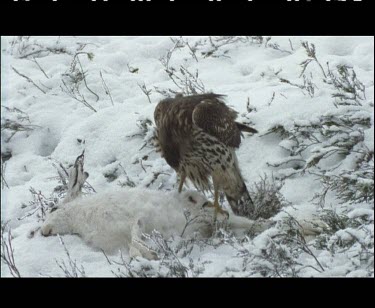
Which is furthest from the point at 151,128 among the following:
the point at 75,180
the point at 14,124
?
the point at 14,124

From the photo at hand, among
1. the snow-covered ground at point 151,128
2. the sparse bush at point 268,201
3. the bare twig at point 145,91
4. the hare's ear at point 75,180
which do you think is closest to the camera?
the snow-covered ground at point 151,128

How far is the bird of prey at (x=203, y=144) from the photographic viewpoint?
5.07 meters

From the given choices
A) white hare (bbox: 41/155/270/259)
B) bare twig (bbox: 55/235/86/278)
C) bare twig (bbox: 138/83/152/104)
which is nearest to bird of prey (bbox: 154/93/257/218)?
white hare (bbox: 41/155/270/259)

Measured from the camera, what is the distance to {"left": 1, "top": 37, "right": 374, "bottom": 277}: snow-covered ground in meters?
3.91

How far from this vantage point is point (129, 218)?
4730mm

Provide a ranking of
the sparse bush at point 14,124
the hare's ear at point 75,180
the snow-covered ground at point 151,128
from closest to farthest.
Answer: the snow-covered ground at point 151,128
the hare's ear at point 75,180
the sparse bush at point 14,124

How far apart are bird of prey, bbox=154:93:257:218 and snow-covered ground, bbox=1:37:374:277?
0.36 meters

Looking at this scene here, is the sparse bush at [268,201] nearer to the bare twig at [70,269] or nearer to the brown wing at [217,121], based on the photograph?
the brown wing at [217,121]

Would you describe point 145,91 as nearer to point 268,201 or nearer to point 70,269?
point 268,201

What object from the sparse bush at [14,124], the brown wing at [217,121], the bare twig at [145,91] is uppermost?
the brown wing at [217,121]

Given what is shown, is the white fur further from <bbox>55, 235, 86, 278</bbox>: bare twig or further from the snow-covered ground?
<bbox>55, 235, 86, 278</bbox>: bare twig

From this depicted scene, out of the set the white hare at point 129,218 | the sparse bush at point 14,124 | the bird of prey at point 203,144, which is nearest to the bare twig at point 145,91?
the sparse bush at point 14,124

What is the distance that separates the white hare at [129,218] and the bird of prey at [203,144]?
0.60 ft
